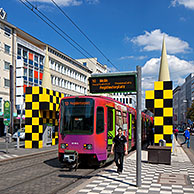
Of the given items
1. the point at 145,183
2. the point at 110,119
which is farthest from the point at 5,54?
the point at 145,183

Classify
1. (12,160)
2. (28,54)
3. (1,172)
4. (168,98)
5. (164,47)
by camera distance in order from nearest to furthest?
(1,172) < (12,160) < (168,98) < (164,47) < (28,54)

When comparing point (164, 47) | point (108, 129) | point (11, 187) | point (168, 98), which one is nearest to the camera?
point (11, 187)

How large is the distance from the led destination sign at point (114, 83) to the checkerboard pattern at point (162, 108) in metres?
8.41

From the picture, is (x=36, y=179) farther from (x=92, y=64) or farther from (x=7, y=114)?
(x=92, y=64)

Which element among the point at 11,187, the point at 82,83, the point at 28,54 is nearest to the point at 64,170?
the point at 11,187

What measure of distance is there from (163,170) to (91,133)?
10.3 ft

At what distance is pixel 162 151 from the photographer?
1247 centimetres

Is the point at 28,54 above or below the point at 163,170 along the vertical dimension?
above

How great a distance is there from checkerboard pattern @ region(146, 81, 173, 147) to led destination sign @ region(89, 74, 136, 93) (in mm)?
8410

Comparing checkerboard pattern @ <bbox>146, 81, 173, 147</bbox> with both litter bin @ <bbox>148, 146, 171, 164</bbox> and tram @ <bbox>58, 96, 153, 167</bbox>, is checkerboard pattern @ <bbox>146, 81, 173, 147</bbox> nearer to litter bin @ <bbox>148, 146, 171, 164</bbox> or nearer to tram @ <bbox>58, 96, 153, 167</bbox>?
litter bin @ <bbox>148, 146, 171, 164</bbox>

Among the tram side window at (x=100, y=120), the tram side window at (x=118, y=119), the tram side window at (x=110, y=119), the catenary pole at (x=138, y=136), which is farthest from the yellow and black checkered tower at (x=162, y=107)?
the catenary pole at (x=138, y=136)

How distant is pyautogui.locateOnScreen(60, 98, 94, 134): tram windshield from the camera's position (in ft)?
35.6

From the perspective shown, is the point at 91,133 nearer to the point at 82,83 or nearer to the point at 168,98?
the point at 168,98

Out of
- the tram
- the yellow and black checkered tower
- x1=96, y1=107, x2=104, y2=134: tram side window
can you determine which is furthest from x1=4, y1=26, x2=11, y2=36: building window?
x1=96, y1=107, x2=104, y2=134: tram side window
